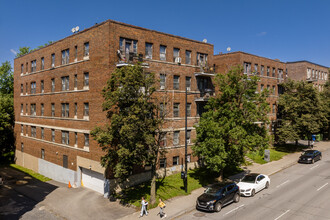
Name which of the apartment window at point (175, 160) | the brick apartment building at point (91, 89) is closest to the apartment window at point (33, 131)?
the brick apartment building at point (91, 89)

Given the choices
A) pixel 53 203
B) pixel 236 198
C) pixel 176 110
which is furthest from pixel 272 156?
pixel 53 203

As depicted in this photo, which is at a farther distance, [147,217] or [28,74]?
[28,74]

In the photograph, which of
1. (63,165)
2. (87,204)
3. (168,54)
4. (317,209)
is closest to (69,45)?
(168,54)

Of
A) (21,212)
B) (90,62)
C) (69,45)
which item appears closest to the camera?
(21,212)

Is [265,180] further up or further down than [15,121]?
Result: further down

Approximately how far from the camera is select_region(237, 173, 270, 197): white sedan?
69.6 feet

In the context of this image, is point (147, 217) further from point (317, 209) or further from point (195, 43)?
point (195, 43)

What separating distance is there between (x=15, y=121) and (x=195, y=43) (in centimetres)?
3139

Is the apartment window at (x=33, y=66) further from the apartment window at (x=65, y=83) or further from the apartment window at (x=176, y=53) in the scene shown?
the apartment window at (x=176, y=53)

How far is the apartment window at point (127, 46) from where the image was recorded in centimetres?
2349

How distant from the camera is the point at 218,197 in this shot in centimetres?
1853

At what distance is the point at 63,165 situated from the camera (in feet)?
93.1

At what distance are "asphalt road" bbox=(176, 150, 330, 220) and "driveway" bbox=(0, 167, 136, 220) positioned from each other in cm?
667

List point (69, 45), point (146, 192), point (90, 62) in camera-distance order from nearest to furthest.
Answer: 1. point (146, 192)
2. point (90, 62)
3. point (69, 45)
